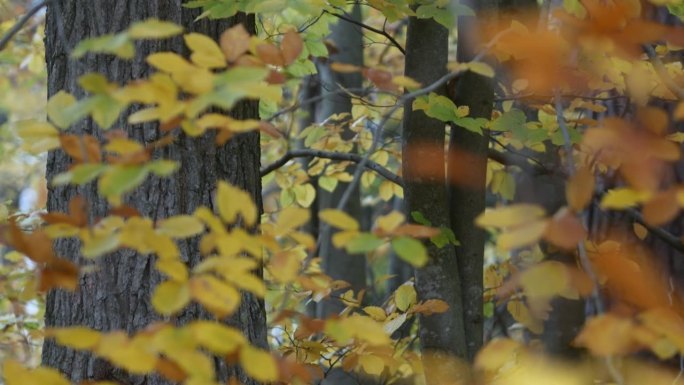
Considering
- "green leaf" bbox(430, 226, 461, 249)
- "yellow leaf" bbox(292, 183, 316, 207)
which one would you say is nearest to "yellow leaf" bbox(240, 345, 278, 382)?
"green leaf" bbox(430, 226, 461, 249)

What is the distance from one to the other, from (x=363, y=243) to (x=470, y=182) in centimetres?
161

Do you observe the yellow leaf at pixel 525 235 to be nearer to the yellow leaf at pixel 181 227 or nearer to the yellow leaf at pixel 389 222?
the yellow leaf at pixel 389 222

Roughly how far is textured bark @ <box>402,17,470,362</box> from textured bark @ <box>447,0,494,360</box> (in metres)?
0.07

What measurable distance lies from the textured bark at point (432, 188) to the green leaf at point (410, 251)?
142 centimetres

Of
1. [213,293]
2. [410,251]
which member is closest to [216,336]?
[213,293]

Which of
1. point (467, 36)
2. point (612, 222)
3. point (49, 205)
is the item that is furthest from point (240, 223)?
point (612, 222)

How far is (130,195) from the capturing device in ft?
7.34

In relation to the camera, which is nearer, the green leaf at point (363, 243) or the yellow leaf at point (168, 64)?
the green leaf at point (363, 243)

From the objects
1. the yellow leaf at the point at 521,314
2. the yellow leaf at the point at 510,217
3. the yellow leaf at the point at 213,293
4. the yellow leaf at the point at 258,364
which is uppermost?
the yellow leaf at the point at 510,217

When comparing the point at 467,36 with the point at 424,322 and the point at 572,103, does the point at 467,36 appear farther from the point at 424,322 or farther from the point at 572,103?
the point at 424,322

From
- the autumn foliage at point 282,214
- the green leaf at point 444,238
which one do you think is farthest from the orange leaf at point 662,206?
the green leaf at point 444,238

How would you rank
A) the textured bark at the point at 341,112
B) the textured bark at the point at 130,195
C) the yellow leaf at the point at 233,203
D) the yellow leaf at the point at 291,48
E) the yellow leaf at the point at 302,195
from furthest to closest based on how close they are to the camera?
the textured bark at the point at 341,112 < the yellow leaf at the point at 302,195 < the textured bark at the point at 130,195 < the yellow leaf at the point at 291,48 < the yellow leaf at the point at 233,203

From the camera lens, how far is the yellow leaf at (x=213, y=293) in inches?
49.5

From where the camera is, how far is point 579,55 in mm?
2361
